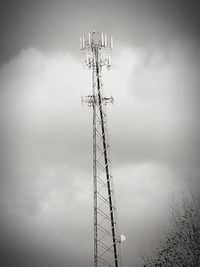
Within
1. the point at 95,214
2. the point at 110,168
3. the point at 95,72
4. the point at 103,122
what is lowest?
the point at 95,214

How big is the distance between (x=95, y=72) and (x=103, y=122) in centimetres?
241

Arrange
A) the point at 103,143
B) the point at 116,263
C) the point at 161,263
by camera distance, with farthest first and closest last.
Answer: the point at 103,143, the point at 116,263, the point at 161,263

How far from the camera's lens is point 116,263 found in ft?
87.8

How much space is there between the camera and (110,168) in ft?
92.5

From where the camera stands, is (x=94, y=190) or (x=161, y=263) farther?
(x=94, y=190)

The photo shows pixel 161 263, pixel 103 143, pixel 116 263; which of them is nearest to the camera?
pixel 161 263

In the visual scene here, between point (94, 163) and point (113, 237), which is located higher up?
point (94, 163)

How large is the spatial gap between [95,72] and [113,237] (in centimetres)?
772

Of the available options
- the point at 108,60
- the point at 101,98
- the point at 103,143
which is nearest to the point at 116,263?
the point at 103,143

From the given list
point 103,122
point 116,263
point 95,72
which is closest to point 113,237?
point 116,263

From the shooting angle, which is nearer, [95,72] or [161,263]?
[161,263]

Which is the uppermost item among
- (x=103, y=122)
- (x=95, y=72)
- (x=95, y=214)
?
(x=95, y=72)

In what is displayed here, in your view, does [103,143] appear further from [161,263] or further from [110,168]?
[161,263]

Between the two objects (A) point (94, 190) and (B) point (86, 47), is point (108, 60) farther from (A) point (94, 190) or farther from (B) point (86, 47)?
(A) point (94, 190)
